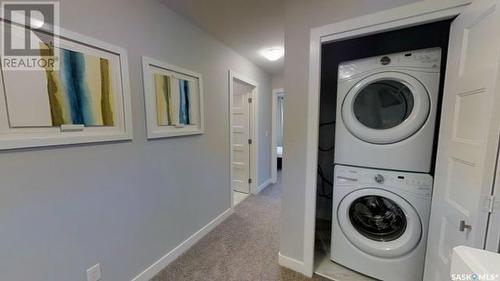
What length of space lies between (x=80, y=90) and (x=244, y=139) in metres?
2.59

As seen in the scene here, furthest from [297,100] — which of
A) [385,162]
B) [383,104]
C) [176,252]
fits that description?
[176,252]

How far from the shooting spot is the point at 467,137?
93 cm

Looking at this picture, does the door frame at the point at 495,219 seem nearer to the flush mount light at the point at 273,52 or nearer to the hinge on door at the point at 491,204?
the hinge on door at the point at 491,204

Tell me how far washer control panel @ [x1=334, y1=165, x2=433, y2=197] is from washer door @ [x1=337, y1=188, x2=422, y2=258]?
6 cm

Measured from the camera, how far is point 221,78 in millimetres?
2480

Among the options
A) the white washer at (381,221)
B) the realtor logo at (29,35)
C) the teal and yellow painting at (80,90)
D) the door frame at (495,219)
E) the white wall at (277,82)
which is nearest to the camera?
the door frame at (495,219)

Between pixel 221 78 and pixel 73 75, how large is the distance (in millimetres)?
1563

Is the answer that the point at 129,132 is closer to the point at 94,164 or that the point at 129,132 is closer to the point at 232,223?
the point at 94,164

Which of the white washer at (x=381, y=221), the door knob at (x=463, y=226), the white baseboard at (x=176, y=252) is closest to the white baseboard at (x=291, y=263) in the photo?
the white washer at (x=381, y=221)

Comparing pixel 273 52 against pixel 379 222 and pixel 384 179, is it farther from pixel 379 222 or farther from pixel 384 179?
pixel 379 222

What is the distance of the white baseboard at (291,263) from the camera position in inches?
65.3

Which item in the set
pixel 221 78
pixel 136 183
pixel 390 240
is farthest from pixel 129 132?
pixel 390 240

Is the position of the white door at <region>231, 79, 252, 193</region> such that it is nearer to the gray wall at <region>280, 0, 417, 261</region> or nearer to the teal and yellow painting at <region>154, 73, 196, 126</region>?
the teal and yellow painting at <region>154, 73, 196, 126</region>

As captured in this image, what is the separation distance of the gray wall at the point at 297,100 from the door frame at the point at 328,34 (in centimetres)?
4
